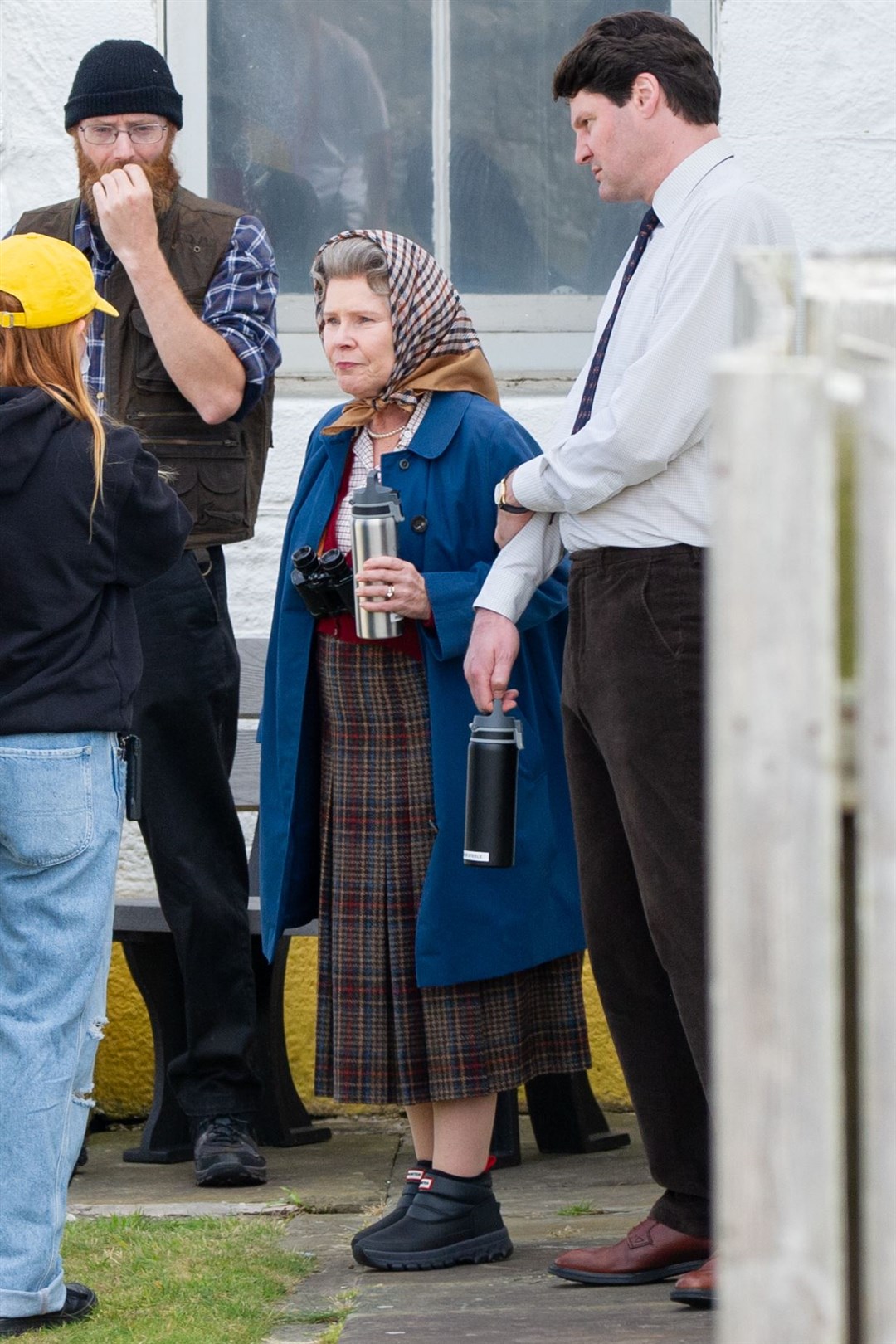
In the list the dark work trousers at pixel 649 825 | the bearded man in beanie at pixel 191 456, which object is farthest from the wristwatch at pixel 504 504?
the bearded man in beanie at pixel 191 456

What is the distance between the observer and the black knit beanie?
3.98 metres

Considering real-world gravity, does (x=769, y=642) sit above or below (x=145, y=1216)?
above

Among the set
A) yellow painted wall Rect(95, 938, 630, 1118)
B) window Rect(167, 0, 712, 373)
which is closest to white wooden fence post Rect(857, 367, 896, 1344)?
yellow painted wall Rect(95, 938, 630, 1118)

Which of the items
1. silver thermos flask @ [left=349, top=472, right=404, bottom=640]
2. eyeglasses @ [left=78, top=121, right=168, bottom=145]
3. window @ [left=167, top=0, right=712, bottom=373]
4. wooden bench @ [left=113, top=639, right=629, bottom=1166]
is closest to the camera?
silver thermos flask @ [left=349, top=472, right=404, bottom=640]

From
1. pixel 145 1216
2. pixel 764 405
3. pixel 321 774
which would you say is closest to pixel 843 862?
pixel 764 405

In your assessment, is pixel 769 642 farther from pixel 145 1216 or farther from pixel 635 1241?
pixel 145 1216

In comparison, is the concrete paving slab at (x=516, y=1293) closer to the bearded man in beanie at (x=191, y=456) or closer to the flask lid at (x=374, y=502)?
the bearded man in beanie at (x=191, y=456)

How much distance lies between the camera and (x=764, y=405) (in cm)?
117

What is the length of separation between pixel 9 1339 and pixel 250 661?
6.49 ft

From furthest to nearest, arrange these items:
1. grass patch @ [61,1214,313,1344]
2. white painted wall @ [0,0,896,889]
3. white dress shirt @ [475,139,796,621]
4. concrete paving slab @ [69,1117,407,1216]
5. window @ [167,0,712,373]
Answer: window @ [167,0,712,373] → white painted wall @ [0,0,896,889] → concrete paving slab @ [69,1117,407,1216] → grass patch @ [61,1214,313,1344] → white dress shirt @ [475,139,796,621]

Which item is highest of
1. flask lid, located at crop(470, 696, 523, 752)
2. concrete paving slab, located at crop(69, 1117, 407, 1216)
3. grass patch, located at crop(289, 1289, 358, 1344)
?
flask lid, located at crop(470, 696, 523, 752)

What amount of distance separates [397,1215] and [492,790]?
0.80 metres

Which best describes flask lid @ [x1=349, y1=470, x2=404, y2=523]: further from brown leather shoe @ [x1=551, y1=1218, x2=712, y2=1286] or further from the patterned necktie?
brown leather shoe @ [x1=551, y1=1218, x2=712, y2=1286]

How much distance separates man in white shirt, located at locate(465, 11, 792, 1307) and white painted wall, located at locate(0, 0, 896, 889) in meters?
1.81
